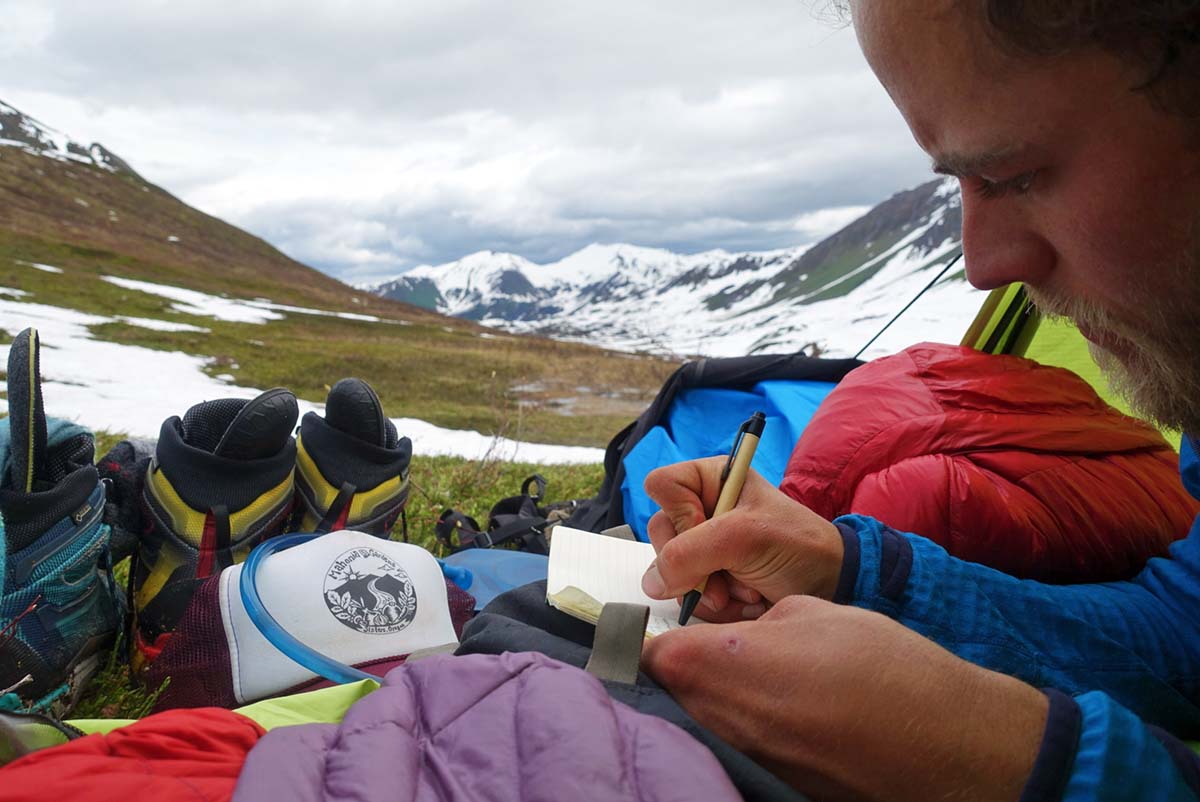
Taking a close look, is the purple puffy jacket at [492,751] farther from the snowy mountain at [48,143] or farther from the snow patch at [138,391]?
the snowy mountain at [48,143]

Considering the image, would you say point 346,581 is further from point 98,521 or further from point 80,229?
point 80,229

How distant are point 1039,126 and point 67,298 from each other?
3986 cm

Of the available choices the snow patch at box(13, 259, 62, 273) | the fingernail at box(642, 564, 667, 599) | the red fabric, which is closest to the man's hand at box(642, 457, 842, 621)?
the fingernail at box(642, 564, 667, 599)

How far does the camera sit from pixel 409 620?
220 cm

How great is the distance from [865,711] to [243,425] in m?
2.07

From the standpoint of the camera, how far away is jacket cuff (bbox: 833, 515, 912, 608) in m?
1.68

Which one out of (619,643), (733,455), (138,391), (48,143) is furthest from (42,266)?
(48,143)

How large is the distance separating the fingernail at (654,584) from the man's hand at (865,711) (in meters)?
0.49

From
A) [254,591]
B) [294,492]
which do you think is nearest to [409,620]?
[254,591]

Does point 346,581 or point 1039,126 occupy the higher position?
point 1039,126

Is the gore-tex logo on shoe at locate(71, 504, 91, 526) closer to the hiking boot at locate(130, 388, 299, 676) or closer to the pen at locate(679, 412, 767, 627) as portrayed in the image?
the hiking boot at locate(130, 388, 299, 676)

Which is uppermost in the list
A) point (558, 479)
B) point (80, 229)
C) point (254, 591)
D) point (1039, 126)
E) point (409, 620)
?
point (80, 229)

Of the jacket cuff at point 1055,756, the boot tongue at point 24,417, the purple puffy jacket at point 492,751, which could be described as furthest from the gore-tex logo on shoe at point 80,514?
the jacket cuff at point 1055,756

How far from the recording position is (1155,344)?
134 centimetres
